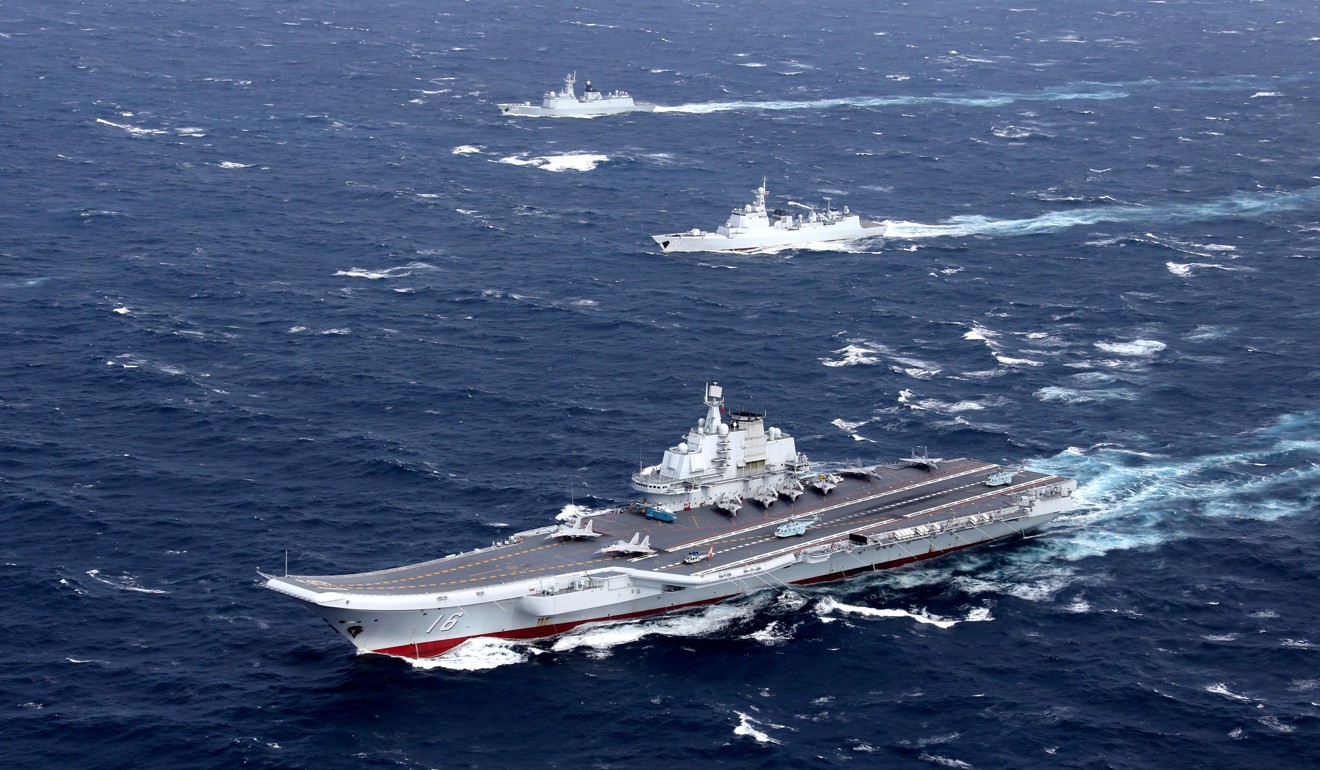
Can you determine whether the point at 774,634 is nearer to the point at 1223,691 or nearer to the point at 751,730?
the point at 751,730

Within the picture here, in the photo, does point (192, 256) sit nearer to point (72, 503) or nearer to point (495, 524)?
point (72, 503)

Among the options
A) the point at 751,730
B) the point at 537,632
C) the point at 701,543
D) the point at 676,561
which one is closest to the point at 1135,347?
the point at 701,543

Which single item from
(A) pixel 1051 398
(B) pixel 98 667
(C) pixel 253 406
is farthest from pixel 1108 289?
(B) pixel 98 667

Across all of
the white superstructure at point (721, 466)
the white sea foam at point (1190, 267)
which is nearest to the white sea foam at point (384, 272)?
the white superstructure at point (721, 466)

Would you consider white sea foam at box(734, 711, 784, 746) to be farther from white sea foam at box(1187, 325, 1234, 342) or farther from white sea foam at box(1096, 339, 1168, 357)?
white sea foam at box(1187, 325, 1234, 342)

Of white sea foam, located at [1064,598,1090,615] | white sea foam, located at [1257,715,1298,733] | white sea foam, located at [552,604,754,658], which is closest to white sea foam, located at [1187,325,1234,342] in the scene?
white sea foam, located at [1064,598,1090,615]

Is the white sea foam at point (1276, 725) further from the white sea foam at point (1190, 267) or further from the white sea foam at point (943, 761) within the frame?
the white sea foam at point (1190, 267)
